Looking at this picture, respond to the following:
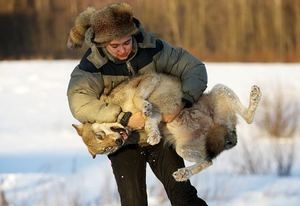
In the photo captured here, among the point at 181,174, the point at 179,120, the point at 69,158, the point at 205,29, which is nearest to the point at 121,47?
the point at 179,120

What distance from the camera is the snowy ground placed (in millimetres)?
7844

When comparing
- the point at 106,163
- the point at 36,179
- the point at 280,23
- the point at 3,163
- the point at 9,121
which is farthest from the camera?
the point at 280,23

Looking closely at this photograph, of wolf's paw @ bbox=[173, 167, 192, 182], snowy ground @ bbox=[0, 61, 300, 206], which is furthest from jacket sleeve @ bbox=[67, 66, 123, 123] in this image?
snowy ground @ bbox=[0, 61, 300, 206]

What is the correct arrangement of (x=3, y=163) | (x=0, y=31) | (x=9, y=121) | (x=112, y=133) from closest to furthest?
(x=112, y=133), (x=3, y=163), (x=9, y=121), (x=0, y=31)

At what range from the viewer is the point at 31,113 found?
16.4 m

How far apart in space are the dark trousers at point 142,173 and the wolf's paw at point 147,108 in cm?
29

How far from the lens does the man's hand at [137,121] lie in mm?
4664

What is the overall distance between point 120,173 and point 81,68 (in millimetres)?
706

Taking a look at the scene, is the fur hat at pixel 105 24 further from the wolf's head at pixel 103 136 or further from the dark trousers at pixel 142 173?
the dark trousers at pixel 142 173

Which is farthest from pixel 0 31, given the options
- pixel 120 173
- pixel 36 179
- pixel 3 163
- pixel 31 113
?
pixel 120 173

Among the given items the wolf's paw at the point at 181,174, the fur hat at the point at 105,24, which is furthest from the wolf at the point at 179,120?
the fur hat at the point at 105,24

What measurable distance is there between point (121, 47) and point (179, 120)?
2.13 ft

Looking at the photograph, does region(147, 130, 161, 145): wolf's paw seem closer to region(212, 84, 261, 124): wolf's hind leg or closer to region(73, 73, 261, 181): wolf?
region(73, 73, 261, 181): wolf

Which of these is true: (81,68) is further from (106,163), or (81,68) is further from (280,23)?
(280,23)
